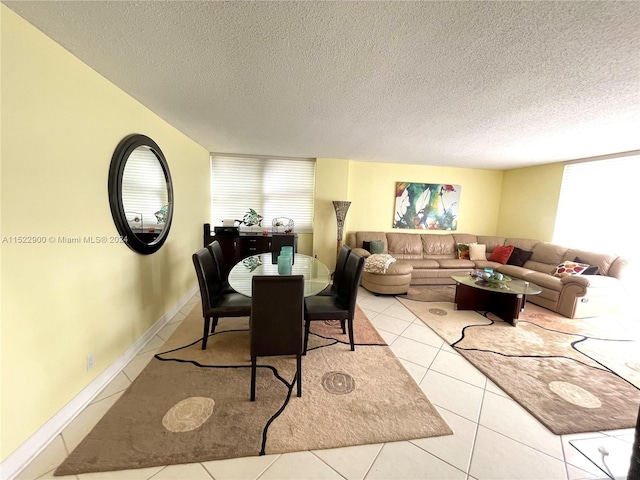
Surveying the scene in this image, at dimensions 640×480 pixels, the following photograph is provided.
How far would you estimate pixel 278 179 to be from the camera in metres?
4.77

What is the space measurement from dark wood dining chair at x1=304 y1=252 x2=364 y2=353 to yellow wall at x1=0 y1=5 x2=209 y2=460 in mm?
1592

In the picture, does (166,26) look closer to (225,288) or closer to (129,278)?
(129,278)

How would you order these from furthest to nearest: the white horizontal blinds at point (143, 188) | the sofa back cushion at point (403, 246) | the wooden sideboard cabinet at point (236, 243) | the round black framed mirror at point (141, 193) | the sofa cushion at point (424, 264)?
the sofa back cushion at point (403, 246), the sofa cushion at point (424, 264), the wooden sideboard cabinet at point (236, 243), the white horizontal blinds at point (143, 188), the round black framed mirror at point (141, 193)

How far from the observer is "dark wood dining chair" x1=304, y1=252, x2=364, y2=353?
87.9 inches

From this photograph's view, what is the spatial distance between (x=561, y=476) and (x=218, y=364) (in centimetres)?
234

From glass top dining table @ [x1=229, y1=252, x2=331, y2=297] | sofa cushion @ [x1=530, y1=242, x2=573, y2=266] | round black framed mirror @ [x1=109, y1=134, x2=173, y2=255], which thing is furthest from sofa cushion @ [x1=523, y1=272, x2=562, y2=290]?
round black framed mirror @ [x1=109, y1=134, x2=173, y2=255]

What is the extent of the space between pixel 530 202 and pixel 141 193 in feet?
20.6

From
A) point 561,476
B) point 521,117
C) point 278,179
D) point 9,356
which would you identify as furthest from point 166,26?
point 278,179

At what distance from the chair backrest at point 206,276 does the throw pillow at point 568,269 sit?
4.62 metres

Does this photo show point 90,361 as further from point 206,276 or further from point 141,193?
point 141,193

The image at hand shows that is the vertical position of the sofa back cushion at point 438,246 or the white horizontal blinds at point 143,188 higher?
the white horizontal blinds at point 143,188

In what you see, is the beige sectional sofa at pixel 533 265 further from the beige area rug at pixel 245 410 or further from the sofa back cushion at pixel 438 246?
the beige area rug at pixel 245 410

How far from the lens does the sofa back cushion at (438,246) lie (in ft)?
16.3

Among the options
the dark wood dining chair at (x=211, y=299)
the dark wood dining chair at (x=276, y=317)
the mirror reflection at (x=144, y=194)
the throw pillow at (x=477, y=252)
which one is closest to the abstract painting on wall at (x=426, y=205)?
the throw pillow at (x=477, y=252)
